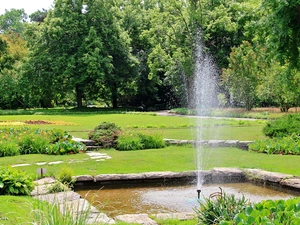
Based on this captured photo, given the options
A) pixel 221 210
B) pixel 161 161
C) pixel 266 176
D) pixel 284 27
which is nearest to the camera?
pixel 221 210

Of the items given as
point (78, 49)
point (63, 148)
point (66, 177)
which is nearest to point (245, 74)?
point (78, 49)

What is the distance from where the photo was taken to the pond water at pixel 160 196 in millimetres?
5891

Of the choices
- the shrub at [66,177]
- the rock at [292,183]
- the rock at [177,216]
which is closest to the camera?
the rock at [177,216]

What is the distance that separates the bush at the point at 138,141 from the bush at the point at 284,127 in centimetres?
344

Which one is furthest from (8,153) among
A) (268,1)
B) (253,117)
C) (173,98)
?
(173,98)

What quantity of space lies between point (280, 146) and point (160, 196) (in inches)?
191

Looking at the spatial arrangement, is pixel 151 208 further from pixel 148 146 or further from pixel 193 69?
pixel 193 69

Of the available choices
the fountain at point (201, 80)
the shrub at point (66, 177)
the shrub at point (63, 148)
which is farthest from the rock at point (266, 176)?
the fountain at point (201, 80)

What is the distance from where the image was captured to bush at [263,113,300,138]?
1145 cm

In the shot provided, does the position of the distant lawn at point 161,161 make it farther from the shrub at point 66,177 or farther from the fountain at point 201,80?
the fountain at point 201,80

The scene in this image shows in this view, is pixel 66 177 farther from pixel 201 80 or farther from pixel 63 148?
pixel 201 80

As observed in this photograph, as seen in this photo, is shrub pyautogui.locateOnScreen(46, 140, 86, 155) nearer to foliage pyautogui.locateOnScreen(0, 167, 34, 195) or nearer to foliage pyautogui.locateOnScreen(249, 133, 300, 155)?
foliage pyautogui.locateOnScreen(0, 167, 34, 195)

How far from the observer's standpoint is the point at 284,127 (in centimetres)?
1171

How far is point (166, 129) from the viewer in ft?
53.4
